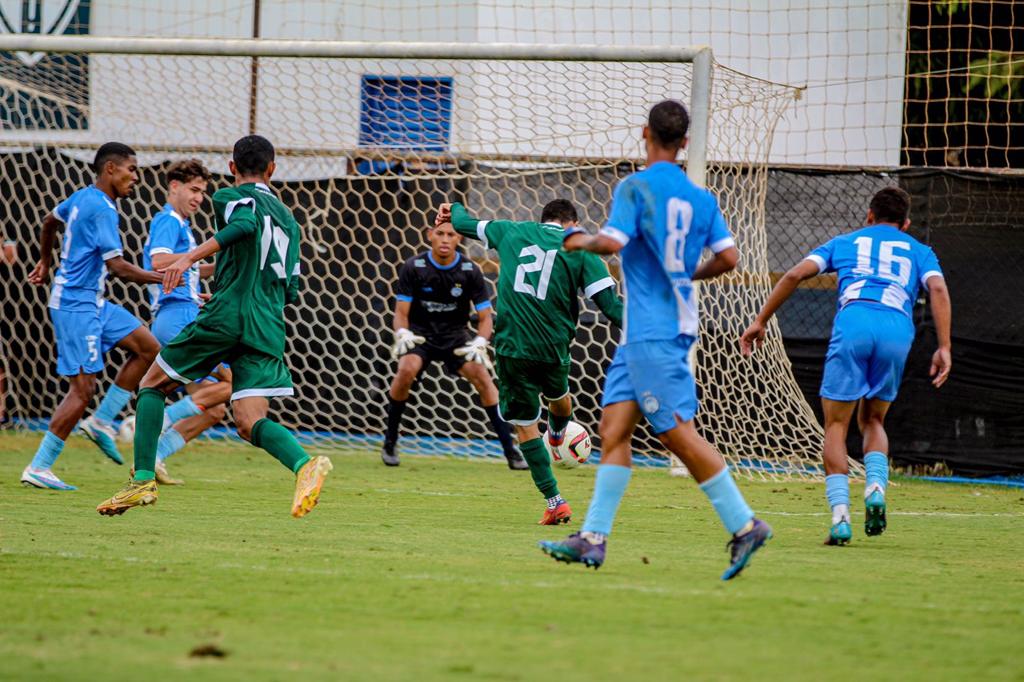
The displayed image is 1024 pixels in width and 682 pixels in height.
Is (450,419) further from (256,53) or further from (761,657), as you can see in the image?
(761,657)

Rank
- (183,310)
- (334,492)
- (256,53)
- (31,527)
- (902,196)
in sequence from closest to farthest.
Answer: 1. (31,527)
2. (902,196)
3. (334,492)
4. (183,310)
5. (256,53)

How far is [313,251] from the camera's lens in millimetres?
12344

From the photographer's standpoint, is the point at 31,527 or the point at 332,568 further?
the point at 31,527

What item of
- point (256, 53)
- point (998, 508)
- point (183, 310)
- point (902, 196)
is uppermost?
point (256, 53)

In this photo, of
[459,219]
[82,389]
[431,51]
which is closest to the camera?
[459,219]

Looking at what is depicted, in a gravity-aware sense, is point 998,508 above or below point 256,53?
below

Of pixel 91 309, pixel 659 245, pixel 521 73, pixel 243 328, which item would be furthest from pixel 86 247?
pixel 521 73

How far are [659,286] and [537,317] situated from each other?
198cm

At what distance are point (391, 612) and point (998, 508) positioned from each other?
19.4 ft

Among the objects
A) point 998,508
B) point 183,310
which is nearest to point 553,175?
point 183,310

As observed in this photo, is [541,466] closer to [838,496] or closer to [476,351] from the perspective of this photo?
[838,496]

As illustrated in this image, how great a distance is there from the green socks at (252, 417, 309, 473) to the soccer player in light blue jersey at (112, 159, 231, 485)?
2.31 metres

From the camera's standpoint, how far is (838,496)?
21.3 ft

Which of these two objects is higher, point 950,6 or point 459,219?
point 950,6
